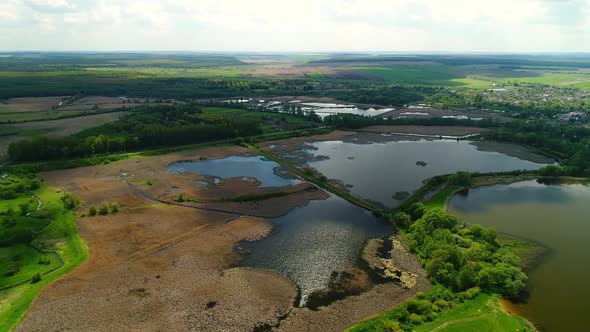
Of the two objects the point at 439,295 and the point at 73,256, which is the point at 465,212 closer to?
the point at 439,295

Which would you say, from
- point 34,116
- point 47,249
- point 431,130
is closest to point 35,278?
point 47,249

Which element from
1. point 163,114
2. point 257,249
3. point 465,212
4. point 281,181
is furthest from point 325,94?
point 257,249

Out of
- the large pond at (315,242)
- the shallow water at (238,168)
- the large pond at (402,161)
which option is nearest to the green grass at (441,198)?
the large pond at (402,161)

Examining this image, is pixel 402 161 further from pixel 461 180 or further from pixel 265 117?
pixel 265 117

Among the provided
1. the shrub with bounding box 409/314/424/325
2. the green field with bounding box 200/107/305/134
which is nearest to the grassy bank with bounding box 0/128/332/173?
the green field with bounding box 200/107/305/134

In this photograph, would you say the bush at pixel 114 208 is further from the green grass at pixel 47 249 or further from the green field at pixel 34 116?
the green field at pixel 34 116
